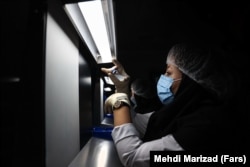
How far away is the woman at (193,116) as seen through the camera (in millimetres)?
699

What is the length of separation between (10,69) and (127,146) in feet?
1.79

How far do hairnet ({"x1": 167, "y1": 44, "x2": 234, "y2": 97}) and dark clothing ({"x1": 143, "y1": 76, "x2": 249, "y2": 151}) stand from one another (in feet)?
0.11

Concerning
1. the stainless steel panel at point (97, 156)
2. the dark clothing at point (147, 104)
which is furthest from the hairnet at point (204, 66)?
the dark clothing at point (147, 104)

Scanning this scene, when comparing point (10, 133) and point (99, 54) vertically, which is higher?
point (99, 54)

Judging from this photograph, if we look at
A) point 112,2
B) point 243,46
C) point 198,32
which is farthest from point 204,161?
point 198,32

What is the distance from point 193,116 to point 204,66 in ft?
0.80

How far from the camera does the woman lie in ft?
2.29

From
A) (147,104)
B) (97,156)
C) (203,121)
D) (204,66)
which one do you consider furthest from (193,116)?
(147,104)

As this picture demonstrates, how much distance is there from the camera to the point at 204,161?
71 centimetres

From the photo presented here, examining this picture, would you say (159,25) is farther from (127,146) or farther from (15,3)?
(15,3)

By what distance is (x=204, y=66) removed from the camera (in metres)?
0.83

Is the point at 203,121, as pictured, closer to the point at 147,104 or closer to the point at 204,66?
the point at 204,66

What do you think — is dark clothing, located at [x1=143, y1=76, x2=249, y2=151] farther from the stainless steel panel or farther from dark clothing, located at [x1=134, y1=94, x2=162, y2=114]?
dark clothing, located at [x1=134, y1=94, x2=162, y2=114]

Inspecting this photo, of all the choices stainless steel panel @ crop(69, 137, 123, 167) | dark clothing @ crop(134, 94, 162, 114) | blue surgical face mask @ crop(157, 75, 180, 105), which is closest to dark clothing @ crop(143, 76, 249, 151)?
blue surgical face mask @ crop(157, 75, 180, 105)
